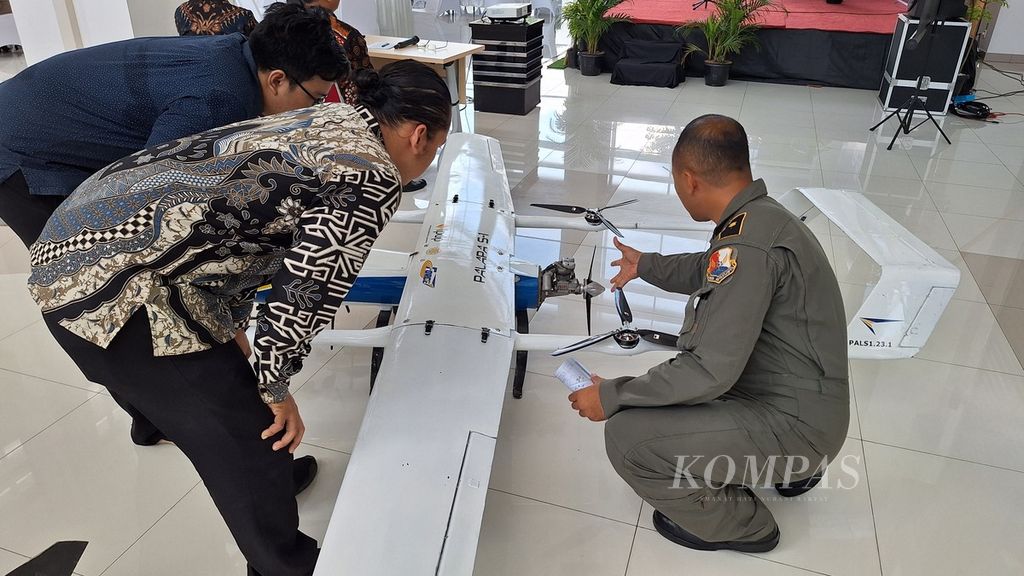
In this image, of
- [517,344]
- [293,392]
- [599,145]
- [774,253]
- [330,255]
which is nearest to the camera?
[330,255]

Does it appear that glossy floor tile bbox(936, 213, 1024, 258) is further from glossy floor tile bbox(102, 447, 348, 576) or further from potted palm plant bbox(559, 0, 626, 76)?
potted palm plant bbox(559, 0, 626, 76)

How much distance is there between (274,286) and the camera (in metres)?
1.34

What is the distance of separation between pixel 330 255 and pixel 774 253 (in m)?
1.17

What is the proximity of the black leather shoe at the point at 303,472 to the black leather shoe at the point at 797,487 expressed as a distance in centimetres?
171

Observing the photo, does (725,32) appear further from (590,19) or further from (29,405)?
(29,405)

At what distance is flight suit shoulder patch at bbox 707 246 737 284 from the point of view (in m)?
1.77

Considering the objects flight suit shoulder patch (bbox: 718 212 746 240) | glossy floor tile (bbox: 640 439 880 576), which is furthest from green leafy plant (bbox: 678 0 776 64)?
flight suit shoulder patch (bbox: 718 212 746 240)

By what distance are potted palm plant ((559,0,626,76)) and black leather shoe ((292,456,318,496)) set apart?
7.70 metres

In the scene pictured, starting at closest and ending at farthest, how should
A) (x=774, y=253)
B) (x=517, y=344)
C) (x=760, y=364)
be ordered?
(x=774, y=253)
(x=760, y=364)
(x=517, y=344)

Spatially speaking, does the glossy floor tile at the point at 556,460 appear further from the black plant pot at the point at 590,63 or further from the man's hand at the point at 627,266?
the black plant pot at the point at 590,63

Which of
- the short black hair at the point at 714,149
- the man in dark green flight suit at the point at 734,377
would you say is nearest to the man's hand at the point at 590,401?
the man in dark green flight suit at the point at 734,377

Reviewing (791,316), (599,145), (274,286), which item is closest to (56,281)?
(274,286)

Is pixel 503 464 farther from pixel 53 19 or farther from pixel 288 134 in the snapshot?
pixel 53 19

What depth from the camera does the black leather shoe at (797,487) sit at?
2.33m
